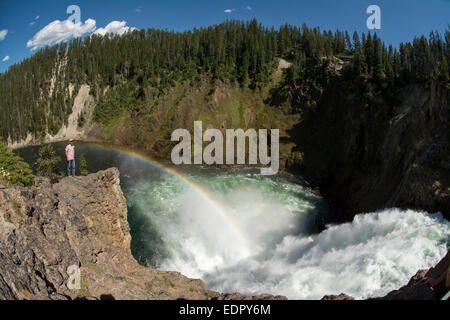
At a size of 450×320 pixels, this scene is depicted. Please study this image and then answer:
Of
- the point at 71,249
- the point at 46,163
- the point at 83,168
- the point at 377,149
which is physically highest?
the point at 377,149

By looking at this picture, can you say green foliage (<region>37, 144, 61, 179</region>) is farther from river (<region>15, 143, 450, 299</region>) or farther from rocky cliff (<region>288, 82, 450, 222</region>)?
rocky cliff (<region>288, 82, 450, 222</region>)

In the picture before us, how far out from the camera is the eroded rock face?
654cm

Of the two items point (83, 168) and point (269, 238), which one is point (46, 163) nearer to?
point (83, 168)

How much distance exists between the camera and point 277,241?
79.0 feet

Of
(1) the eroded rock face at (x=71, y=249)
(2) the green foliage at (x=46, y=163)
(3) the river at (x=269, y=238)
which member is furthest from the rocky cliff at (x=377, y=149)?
(2) the green foliage at (x=46, y=163)

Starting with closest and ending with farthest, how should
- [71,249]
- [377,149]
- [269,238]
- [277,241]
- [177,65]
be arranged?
[71,249], [277,241], [269,238], [377,149], [177,65]

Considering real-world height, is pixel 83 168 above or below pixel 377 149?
below

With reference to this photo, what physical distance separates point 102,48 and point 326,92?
88.1 metres

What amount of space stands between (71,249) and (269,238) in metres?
18.7

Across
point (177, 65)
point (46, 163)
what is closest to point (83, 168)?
point (46, 163)

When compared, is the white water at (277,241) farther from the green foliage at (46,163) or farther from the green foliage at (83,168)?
the green foliage at (46,163)

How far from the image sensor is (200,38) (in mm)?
80125

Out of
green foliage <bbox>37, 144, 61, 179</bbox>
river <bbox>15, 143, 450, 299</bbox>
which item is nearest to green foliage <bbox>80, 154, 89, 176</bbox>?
green foliage <bbox>37, 144, 61, 179</bbox>

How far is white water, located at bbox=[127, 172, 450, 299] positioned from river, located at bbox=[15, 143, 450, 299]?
0.06m
